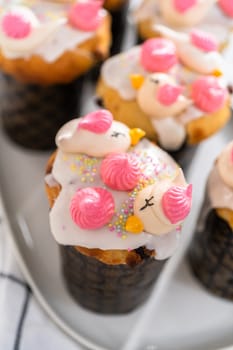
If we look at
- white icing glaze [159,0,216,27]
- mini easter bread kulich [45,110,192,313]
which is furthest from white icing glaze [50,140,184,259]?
white icing glaze [159,0,216,27]

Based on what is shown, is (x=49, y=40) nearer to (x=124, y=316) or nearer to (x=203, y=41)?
(x=203, y=41)

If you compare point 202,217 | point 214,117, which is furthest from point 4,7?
point 202,217

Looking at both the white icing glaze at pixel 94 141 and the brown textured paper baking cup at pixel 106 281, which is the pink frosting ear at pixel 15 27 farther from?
the brown textured paper baking cup at pixel 106 281

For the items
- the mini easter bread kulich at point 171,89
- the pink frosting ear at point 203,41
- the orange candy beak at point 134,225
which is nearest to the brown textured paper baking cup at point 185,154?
the mini easter bread kulich at point 171,89

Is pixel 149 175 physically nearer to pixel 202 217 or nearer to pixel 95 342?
pixel 202 217

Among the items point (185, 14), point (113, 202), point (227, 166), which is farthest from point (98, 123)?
point (185, 14)
